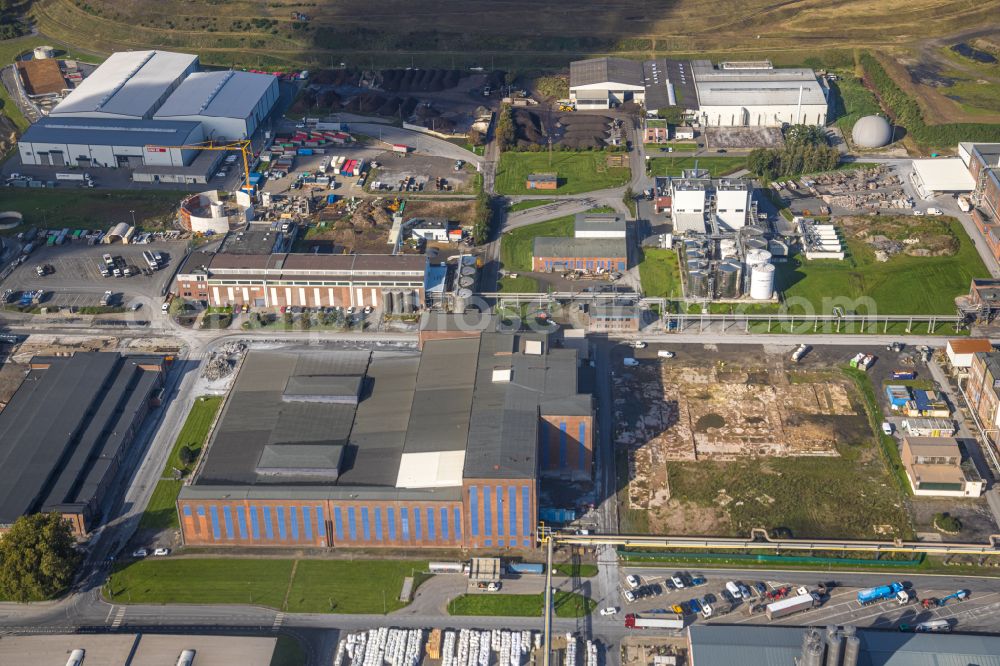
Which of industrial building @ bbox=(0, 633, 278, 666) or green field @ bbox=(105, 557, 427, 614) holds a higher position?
green field @ bbox=(105, 557, 427, 614)

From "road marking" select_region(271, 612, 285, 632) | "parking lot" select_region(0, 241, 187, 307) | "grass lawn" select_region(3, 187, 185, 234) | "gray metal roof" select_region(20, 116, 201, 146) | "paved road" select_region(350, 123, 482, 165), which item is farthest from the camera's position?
"paved road" select_region(350, 123, 482, 165)

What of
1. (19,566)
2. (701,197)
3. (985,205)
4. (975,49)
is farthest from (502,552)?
(975,49)

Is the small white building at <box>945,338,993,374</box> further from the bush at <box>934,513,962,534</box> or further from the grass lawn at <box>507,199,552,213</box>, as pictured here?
the grass lawn at <box>507,199,552,213</box>

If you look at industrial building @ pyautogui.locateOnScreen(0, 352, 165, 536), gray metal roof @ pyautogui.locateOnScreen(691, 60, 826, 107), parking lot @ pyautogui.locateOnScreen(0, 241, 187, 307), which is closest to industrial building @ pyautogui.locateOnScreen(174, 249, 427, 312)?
parking lot @ pyautogui.locateOnScreen(0, 241, 187, 307)

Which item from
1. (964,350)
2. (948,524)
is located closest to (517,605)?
(948,524)

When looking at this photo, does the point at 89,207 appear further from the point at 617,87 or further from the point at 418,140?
the point at 617,87

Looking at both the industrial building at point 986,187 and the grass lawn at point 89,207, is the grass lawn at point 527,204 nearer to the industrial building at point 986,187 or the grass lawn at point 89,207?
the grass lawn at point 89,207
